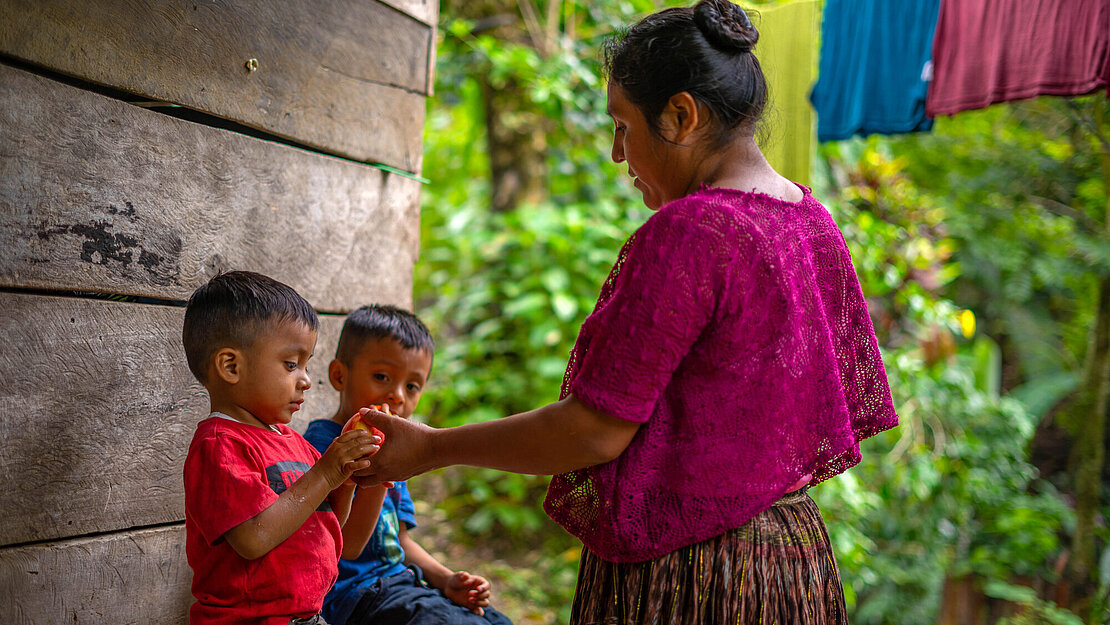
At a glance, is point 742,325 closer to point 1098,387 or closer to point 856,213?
point 856,213

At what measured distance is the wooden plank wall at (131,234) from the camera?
148cm

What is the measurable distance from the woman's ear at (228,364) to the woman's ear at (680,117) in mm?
923

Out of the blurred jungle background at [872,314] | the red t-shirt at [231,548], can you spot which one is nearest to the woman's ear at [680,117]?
the red t-shirt at [231,548]

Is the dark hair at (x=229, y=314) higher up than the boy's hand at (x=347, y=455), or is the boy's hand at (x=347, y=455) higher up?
the dark hair at (x=229, y=314)

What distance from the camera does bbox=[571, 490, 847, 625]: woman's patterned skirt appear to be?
1328 mm

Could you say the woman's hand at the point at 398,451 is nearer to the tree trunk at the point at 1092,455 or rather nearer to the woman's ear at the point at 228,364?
the woman's ear at the point at 228,364

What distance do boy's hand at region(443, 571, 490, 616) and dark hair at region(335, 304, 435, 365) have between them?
0.58 meters

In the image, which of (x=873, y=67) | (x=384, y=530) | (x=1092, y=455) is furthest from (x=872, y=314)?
(x=384, y=530)

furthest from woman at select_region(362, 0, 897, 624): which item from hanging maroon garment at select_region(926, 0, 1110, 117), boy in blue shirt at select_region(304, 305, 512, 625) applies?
hanging maroon garment at select_region(926, 0, 1110, 117)

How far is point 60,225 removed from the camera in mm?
1524

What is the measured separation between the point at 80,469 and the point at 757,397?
52.8 inches

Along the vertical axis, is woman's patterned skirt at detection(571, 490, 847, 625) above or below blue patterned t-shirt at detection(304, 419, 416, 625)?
above

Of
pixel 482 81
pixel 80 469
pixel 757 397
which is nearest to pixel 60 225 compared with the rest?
pixel 80 469

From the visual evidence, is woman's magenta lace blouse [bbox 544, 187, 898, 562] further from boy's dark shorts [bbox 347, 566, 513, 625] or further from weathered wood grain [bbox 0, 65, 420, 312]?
weathered wood grain [bbox 0, 65, 420, 312]
